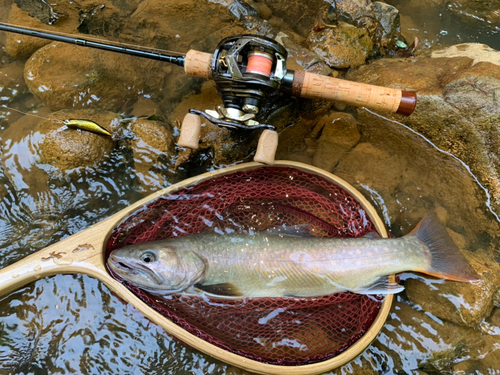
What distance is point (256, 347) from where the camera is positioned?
3.15 meters

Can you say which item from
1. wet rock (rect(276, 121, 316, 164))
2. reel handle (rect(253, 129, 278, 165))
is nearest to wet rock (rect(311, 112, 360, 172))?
wet rock (rect(276, 121, 316, 164))

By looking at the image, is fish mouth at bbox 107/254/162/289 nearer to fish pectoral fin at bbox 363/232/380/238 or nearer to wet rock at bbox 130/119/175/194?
wet rock at bbox 130/119/175/194

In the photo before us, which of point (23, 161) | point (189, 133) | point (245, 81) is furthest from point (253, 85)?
point (23, 161)

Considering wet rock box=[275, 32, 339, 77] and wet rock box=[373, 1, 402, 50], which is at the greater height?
wet rock box=[373, 1, 402, 50]

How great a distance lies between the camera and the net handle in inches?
108

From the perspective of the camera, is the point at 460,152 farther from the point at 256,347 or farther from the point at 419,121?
the point at 256,347

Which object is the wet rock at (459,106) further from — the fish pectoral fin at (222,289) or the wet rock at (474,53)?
the fish pectoral fin at (222,289)

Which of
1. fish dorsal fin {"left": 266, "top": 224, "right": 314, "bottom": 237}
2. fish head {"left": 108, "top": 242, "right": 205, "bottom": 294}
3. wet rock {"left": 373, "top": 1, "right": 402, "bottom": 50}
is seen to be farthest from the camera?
wet rock {"left": 373, "top": 1, "right": 402, "bottom": 50}

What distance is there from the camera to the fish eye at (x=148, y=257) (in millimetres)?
3002

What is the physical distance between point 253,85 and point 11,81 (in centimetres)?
327

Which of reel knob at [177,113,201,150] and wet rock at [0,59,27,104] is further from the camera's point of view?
wet rock at [0,59,27,104]

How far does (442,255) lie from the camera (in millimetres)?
3119

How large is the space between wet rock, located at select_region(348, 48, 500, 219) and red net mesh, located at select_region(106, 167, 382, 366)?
51.5 inches

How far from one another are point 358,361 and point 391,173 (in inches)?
75.6
